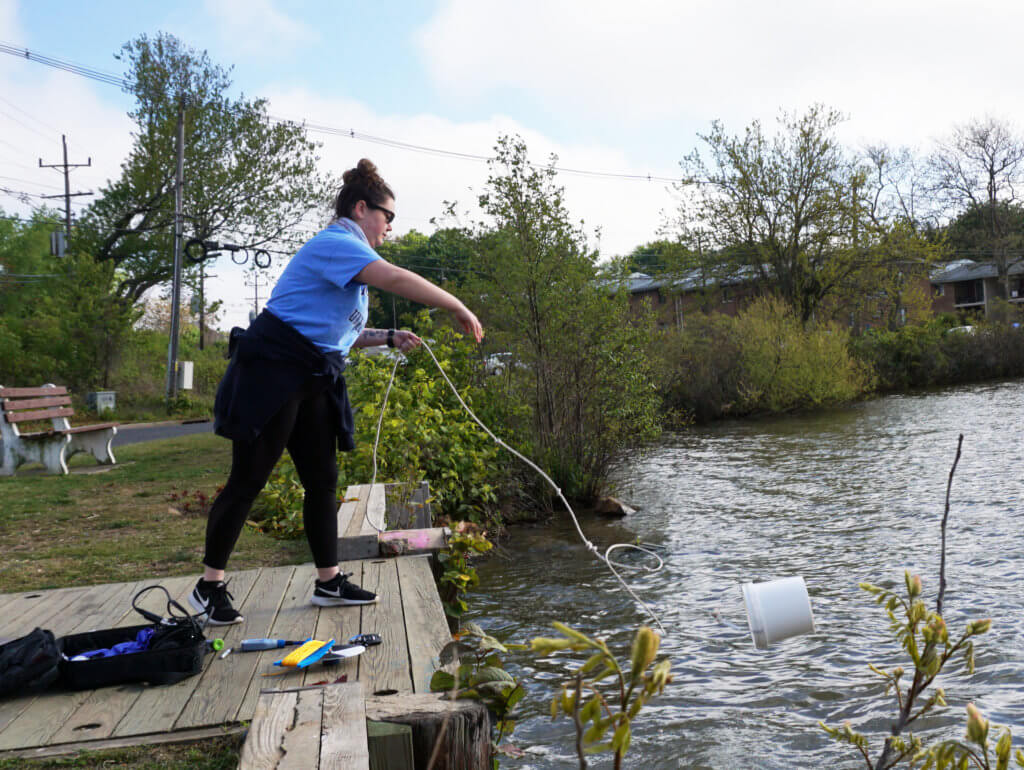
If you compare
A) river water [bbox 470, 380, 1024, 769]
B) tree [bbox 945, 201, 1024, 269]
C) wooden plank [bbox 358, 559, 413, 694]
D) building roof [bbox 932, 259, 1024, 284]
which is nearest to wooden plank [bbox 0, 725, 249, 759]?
wooden plank [bbox 358, 559, 413, 694]

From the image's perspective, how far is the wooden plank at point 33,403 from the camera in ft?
35.7

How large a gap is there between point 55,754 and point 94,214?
128ft

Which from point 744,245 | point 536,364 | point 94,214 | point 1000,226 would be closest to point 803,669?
point 536,364

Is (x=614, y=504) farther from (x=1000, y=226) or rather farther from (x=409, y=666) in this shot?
(x=1000, y=226)

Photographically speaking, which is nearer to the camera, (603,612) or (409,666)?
(409,666)

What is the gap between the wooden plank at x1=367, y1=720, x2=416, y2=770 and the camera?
7.39 ft

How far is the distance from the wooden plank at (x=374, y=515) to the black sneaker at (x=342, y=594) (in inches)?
39.8

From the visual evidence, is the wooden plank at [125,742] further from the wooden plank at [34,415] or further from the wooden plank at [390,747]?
the wooden plank at [34,415]

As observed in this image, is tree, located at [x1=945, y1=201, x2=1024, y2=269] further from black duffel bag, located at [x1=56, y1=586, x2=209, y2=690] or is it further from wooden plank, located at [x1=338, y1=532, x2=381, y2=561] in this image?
black duffel bag, located at [x1=56, y1=586, x2=209, y2=690]

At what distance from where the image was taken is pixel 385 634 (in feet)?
11.2

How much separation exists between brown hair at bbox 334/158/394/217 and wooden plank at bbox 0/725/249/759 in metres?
2.19

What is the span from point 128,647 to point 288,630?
0.60m

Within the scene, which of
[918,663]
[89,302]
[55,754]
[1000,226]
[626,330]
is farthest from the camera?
[1000,226]

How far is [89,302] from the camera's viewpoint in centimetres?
2794
